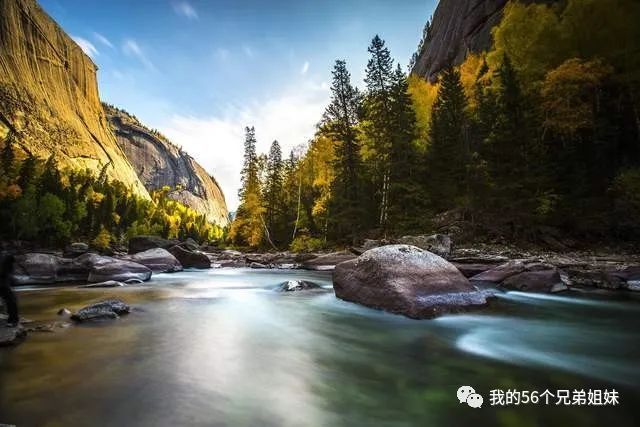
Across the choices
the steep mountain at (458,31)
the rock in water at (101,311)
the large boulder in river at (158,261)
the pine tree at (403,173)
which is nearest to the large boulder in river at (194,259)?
the large boulder in river at (158,261)

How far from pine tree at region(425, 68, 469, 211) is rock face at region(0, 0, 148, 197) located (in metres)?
111

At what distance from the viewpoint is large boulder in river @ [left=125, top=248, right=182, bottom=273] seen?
2084 centimetres

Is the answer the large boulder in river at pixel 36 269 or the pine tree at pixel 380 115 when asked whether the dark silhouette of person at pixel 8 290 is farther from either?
the pine tree at pixel 380 115

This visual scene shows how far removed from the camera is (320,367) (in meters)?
4.88

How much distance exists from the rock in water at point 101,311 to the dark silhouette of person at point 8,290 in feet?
3.17

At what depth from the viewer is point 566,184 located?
18953 mm

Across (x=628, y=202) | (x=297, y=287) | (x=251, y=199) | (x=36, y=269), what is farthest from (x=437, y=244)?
(x=251, y=199)

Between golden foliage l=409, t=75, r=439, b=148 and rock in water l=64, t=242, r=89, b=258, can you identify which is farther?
golden foliage l=409, t=75, r=439, b=148

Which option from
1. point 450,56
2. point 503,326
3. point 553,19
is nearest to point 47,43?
point 450,56

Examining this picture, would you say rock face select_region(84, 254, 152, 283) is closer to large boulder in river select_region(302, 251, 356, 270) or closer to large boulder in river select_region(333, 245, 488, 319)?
large boulder in river select_region(302, 251, 356, 270)

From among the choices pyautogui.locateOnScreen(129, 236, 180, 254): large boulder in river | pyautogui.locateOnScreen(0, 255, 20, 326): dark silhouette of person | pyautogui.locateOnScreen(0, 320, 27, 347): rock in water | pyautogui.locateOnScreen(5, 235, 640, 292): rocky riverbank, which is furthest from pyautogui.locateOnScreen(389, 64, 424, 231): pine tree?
pyautogui.locateOnScreen(129, 236, 180, 254): large boulder in river

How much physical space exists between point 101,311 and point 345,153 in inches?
870

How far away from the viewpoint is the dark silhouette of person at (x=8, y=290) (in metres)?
6.26

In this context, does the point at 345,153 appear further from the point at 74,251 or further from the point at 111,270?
the point at 74,251
